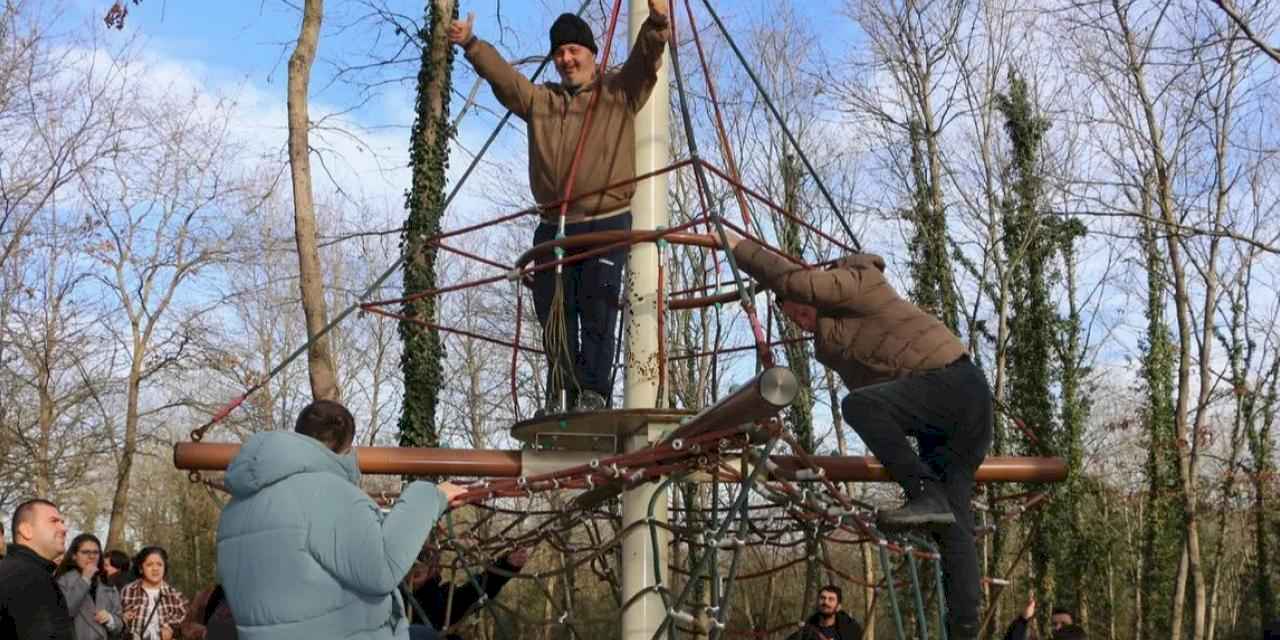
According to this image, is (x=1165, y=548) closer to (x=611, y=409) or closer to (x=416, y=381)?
(x=416, y=381)

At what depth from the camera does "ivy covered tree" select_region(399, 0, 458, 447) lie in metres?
11.3

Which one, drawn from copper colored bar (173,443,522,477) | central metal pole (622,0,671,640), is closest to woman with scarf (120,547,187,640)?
copper colored bar (173,443,522,477)

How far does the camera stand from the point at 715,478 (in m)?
4.10

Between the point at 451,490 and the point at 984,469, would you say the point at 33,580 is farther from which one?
the point at 984,469

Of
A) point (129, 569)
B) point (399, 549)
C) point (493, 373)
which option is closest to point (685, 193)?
point (493, 373)

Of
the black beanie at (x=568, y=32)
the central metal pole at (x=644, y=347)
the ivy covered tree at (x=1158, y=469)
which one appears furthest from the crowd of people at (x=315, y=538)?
the ivy covered tree at (x=1158, y=469)

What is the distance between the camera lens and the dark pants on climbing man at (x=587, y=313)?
473cm

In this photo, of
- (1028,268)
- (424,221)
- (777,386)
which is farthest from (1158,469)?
(777,386)

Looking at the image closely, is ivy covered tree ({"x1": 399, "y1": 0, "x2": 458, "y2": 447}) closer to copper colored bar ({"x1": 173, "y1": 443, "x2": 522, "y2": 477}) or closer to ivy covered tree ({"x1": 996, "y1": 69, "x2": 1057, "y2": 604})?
copper colored bar ({"x1": 173, "y1": 443, "x2": 522, "y2": 477})

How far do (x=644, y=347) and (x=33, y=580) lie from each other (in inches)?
83.7

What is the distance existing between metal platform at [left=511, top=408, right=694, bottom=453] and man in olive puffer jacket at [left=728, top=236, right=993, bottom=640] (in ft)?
1.94

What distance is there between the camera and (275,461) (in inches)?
115

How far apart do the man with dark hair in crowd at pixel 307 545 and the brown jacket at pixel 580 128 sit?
1991 millimetres

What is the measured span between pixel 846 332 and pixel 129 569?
212 inches
